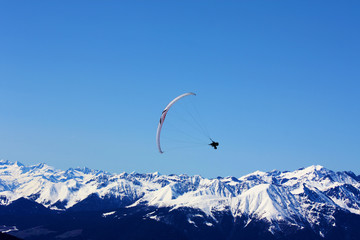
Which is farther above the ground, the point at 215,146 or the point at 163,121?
the point at 163,121

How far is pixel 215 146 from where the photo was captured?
3807 inches

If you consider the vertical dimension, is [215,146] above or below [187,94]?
below

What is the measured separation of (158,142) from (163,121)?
7.39 meters

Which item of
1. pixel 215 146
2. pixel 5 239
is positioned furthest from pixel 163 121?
pixel 5 239

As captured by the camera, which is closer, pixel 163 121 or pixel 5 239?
pixel 163 121

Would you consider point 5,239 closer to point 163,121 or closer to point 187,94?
point 163,121

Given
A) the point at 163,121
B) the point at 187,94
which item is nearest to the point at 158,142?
the point at 163,121

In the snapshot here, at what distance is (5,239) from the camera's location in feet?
587

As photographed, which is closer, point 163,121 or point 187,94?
point 187,94

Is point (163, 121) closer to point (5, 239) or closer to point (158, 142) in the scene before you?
point (158, 142)

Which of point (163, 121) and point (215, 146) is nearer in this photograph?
point (215, 146)

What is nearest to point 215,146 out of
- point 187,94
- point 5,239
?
point 187,94

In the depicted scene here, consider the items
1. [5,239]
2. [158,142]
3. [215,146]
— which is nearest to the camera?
[215,146]

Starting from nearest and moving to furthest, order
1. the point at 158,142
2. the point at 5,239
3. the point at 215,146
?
the point at 215,146, the point at 158,142, the point at 5,239
